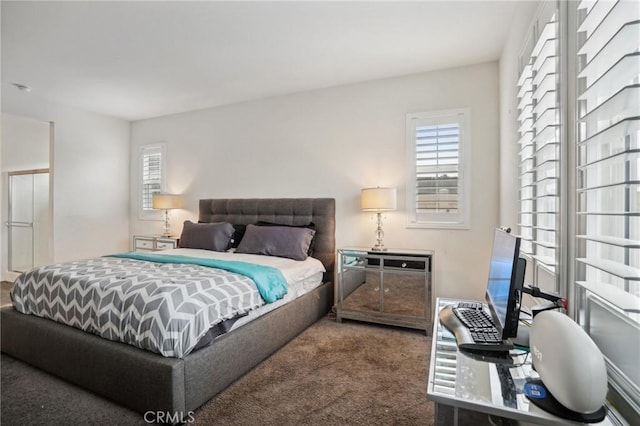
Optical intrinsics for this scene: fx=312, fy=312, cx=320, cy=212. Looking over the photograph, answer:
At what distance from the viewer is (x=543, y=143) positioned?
168 centimetres

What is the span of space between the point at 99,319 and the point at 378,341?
2.16 meters

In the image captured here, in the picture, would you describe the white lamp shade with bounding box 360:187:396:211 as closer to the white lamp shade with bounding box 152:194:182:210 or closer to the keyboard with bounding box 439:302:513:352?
the keyboard with bounding box 439:302:513:352

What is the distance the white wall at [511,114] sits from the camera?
7.28 feet

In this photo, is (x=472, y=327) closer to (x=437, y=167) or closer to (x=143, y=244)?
(x=437, y=167)

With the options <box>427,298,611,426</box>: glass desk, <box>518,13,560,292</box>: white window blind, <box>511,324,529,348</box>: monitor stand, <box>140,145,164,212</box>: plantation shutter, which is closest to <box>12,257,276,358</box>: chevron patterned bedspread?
<box>427,298,611,426</box>: glass desk

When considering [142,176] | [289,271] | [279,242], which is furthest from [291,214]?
[142,176]

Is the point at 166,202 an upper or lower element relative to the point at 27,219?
upper

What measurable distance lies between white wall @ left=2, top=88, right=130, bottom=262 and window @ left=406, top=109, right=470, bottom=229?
472cm

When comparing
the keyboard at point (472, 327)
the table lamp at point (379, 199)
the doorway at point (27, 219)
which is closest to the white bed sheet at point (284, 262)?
the table lamp at point (379, 199)

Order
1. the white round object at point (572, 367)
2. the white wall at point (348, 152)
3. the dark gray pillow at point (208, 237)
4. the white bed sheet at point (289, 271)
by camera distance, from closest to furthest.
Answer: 1. the white round object at point (572, 367)
2. the white bed sheet at point (289, 271)
3. the white wall at point (348, 152)
4. the dark gray pillow at point (208, 237)

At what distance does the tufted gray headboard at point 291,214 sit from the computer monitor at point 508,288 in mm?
2393

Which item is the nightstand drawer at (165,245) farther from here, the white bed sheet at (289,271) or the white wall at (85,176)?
the white wall at (85,176)

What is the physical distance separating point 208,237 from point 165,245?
125cm

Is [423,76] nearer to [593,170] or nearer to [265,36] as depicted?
[265,36]
